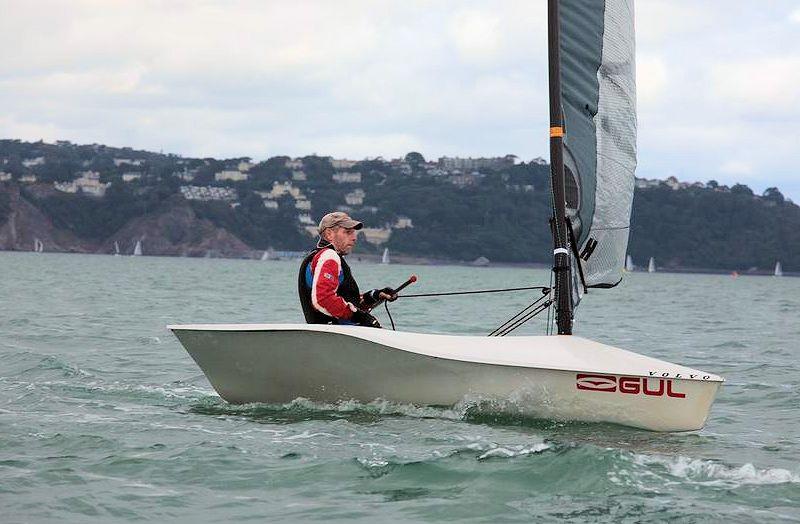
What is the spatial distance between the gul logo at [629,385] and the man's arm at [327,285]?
5.36 feet

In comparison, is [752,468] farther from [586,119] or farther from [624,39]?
[624,39]

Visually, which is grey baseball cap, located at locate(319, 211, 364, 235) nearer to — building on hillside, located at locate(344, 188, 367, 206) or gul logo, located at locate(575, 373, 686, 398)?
gul logo, located at locate(575, 373, 686, 398)

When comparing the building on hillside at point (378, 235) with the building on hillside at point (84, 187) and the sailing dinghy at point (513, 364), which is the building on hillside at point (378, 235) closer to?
the building on hillside at point (84, 187)

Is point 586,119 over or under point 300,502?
over

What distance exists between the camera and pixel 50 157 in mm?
172625

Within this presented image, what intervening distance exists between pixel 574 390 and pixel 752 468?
1.30 meters

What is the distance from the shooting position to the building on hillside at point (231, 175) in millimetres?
148125

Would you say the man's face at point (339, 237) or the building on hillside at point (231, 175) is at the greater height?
the building on hillside at point (231, 175)

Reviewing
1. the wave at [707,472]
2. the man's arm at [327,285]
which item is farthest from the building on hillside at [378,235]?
the wave at [707,472]

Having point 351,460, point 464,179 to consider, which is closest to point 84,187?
point 464,179

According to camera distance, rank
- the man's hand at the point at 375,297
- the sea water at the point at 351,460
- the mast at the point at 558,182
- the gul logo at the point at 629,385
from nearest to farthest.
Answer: the sea water at the point at 351,460 < the gul logo at the point at 629,385 < the man's hand at the point at 375,297 < the mast at the point at 558,182

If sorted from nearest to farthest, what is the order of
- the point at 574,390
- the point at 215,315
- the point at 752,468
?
the point at 752,468, the point at 574,390, the point at 215,315

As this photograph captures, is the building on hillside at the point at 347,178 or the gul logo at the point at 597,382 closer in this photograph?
the gul logo at the point at 597,382

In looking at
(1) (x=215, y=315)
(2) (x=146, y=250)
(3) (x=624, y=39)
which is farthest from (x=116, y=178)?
(3) (x=624, y=39)
